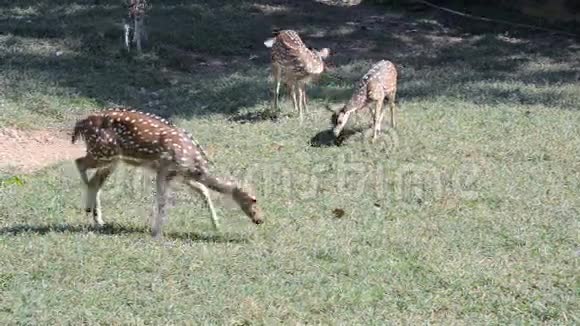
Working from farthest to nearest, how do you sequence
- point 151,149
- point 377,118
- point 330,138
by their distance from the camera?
point 377,118, point 330,138, point 151,149

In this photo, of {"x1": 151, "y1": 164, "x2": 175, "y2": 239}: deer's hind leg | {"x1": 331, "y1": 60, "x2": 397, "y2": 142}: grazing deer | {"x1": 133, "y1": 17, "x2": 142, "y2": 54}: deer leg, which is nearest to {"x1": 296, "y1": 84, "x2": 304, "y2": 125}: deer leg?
{"x1": 331, "y1": 60, "x2": 397, "y2": 142}: grazing deer

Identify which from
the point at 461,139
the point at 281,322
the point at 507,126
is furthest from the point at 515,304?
the point at 507,126

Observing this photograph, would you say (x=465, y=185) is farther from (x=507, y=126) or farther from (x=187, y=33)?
(x=187, y=33)

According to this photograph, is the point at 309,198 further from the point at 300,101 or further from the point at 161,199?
the point at 300,101

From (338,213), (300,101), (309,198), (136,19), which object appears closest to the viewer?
(338,213)

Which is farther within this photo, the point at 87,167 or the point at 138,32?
the point at 138,32

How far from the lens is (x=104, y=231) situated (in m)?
7.75

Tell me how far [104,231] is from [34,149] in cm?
361

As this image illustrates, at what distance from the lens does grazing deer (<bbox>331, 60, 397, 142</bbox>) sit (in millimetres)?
11070

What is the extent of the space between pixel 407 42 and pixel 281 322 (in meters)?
12.4

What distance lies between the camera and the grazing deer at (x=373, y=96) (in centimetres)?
1107

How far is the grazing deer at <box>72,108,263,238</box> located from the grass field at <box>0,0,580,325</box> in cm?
46

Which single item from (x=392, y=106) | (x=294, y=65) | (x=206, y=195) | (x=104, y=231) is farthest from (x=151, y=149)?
(x=294, y=65)

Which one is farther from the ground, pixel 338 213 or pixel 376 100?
pixel 376 100
